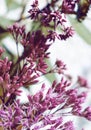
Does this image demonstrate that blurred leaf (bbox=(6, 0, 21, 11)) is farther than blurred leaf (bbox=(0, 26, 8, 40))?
Yes

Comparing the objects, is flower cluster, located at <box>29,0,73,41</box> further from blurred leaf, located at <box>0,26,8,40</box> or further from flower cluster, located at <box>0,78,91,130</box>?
blurred leaf, located at <box>0,26,8,40</box>

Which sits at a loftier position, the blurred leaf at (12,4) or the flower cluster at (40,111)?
the blurred leaf at (12,4)

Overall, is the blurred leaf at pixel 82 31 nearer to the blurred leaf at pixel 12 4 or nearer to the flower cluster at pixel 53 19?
the blurred leaf at pixel 12 4

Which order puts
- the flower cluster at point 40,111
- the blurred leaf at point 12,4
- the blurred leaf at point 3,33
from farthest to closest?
the blurred leaf at point 12,4
the blurred leaf at point 3,33
the flower cluster at point 40,111

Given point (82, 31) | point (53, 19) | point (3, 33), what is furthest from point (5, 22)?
point (53, 19)

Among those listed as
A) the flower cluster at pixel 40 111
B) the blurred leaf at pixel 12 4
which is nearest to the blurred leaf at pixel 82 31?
the blurred leaf at pixel 12 4

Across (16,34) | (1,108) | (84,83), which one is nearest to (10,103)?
(1,108)

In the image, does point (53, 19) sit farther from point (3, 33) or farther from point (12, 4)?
point (12, 4)

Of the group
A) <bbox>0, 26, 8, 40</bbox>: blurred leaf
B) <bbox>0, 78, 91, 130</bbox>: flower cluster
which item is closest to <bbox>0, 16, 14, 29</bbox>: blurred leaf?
<bbox>0, 26, 8, 40</bbox>: blurred leaf
